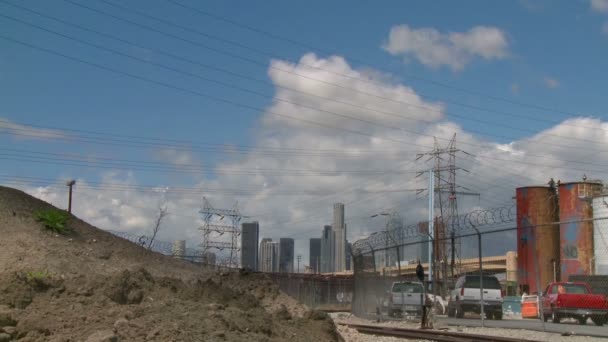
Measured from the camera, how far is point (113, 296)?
1119 centimetres

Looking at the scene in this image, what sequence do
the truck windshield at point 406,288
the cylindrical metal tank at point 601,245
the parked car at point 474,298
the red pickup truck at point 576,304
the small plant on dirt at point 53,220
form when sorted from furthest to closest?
the cylindrical metal tank at point 601,245 → the parked car at point 474,298 → the truck windshield at point 406,288 → the red pickup truck at point 576,304 → the small plant on dirt at point 53,220

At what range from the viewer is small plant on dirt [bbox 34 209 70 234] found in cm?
1448

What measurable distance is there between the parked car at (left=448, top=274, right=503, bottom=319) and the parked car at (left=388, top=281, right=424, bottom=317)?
176 cm

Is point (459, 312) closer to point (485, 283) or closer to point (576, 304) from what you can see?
point (485, 283)

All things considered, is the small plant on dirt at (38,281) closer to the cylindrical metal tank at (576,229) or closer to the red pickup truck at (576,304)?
the red pickup truck at (576,304)

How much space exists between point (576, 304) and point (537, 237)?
2155 centimetres

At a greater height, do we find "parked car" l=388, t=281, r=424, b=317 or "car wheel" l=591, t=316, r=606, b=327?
"parked car" l=388, t=281, r=424, b=317

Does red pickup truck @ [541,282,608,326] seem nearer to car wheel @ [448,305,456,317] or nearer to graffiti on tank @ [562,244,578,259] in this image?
car wheel @ [448,305,456,317]

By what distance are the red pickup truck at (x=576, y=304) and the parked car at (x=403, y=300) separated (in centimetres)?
457

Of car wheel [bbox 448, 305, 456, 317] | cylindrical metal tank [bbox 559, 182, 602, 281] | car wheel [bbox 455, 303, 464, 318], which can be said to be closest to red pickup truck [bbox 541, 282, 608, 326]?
car wheel [bbox 455, 303, 464, 318]

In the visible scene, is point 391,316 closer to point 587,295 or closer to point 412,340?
point 587,295

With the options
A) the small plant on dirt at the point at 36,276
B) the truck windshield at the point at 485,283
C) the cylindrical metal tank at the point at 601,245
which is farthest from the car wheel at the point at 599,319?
the small plant on dirt at the point at 36,276

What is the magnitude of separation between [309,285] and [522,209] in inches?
623

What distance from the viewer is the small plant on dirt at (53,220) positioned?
47.5 feet
